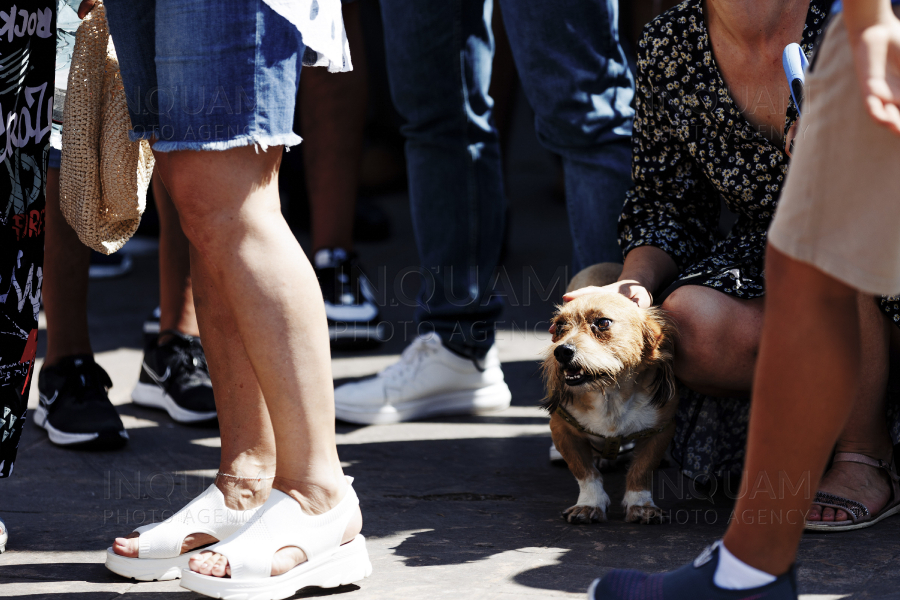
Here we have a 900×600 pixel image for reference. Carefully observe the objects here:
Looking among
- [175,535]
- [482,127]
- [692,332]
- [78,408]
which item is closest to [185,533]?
[175,535]

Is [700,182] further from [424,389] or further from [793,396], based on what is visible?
[793,396]

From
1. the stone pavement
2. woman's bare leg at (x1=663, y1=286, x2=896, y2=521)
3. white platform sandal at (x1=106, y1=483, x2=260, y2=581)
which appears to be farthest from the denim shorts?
woman's bare leg at (x1=663, y1=286, x2=896, y2=521)

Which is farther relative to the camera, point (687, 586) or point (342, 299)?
point (342, 299)

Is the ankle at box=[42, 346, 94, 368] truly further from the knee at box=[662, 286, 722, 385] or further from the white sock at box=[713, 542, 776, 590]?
the white sock at box=[713, 542, 776, 590]

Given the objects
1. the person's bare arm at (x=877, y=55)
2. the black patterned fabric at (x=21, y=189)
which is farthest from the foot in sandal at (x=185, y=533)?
the person's bare arm at (x=877, y=55)

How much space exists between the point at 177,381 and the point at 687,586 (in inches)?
72.4

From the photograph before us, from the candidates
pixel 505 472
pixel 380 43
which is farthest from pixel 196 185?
pixel 380 43

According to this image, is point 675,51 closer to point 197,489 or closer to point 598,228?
point 598,228

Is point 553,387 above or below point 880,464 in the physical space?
above

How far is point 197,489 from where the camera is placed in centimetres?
218

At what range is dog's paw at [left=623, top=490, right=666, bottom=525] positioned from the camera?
1929 mm

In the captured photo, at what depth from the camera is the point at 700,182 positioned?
2.24m

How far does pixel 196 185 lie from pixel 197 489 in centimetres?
93

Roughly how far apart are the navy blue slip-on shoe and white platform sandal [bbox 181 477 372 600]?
443 mm
